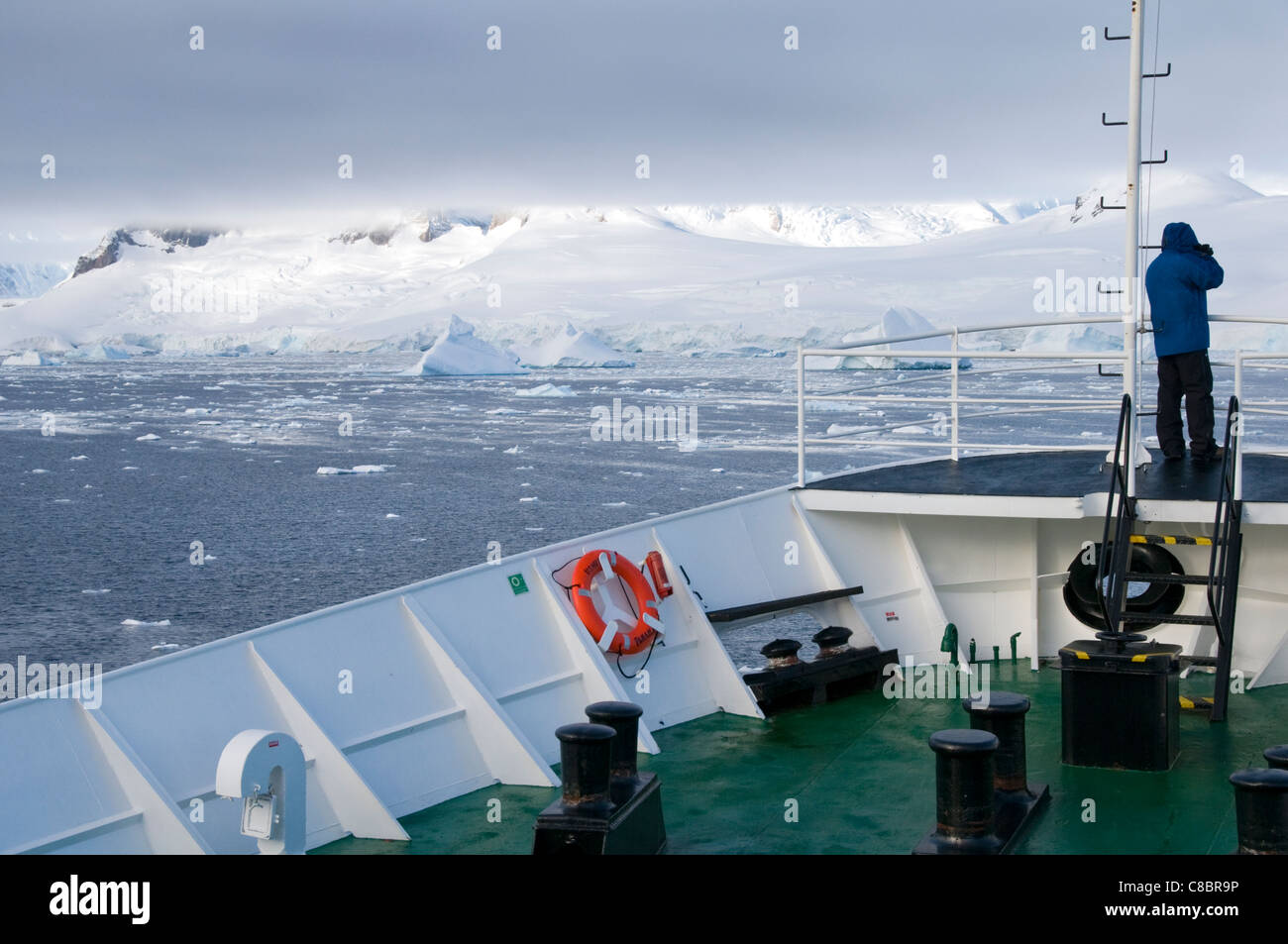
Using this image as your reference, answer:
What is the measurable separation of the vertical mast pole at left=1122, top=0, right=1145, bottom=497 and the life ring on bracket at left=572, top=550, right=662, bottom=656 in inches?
82.9

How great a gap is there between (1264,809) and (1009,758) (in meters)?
1.13

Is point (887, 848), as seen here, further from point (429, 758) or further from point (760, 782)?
point (429, 758)

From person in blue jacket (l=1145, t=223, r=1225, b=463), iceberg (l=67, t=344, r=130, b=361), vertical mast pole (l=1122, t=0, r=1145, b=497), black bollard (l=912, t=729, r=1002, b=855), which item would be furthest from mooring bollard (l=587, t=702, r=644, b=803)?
iceberg (l=67, t=344, r=130, b=361)

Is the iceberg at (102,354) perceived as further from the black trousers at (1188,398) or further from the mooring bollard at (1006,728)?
the mooring bollard at (1006,728)

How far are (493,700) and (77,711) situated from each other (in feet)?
4.76

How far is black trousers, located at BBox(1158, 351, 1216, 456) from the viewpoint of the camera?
647 centimetres

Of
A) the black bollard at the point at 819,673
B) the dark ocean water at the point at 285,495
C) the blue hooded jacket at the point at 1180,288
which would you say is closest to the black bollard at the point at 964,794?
the black bollard at the point at 819,673

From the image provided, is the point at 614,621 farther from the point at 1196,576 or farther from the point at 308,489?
the point at 308,489

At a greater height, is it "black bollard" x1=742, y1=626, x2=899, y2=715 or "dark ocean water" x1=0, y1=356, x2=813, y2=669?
"black bollard" x1=742, y1=626, x2=899, y2=715

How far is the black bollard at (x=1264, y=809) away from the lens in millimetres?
3447

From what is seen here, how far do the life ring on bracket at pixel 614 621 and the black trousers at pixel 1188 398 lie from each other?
259 cm

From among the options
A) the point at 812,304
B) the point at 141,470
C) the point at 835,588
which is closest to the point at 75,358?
the point at 812,304

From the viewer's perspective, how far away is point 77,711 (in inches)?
160

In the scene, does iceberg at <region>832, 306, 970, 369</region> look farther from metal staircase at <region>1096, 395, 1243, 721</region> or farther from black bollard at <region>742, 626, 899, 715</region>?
metal staircase at <region>1096, 395, 1243, 721</region>
